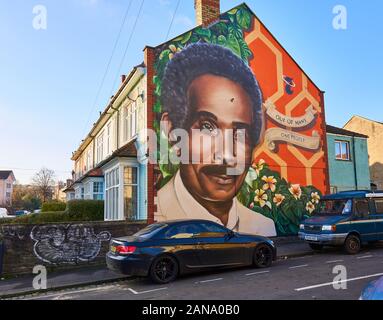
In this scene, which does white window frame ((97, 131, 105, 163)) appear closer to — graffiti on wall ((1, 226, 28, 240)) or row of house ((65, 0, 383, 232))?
row of house ((65, 0, 383, 232))

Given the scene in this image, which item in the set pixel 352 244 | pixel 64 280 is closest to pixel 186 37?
pixel 352 244

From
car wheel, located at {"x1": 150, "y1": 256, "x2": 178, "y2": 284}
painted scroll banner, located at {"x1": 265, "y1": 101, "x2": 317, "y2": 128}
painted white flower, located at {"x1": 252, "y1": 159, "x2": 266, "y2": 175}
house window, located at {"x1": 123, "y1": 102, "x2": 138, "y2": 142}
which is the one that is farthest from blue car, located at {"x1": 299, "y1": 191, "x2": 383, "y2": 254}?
house window, located at {"x1": 123, "y1": 102, "x2": 138, "y2": 142}

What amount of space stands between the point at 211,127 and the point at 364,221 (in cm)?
715

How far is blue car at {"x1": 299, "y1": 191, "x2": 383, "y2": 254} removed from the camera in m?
12.8

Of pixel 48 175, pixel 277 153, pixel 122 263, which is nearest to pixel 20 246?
pixel 122 263

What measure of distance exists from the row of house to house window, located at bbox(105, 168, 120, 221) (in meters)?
0.04

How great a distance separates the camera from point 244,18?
1750cm

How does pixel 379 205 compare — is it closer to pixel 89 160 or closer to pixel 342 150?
pixel 342 150

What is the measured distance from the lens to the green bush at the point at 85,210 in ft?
57.5

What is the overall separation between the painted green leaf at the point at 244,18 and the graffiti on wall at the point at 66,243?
1180 centimetres

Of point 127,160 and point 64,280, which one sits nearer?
point 64,280

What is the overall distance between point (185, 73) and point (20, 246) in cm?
925

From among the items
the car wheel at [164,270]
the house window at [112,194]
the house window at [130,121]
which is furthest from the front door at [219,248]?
the house window at [130,121]
